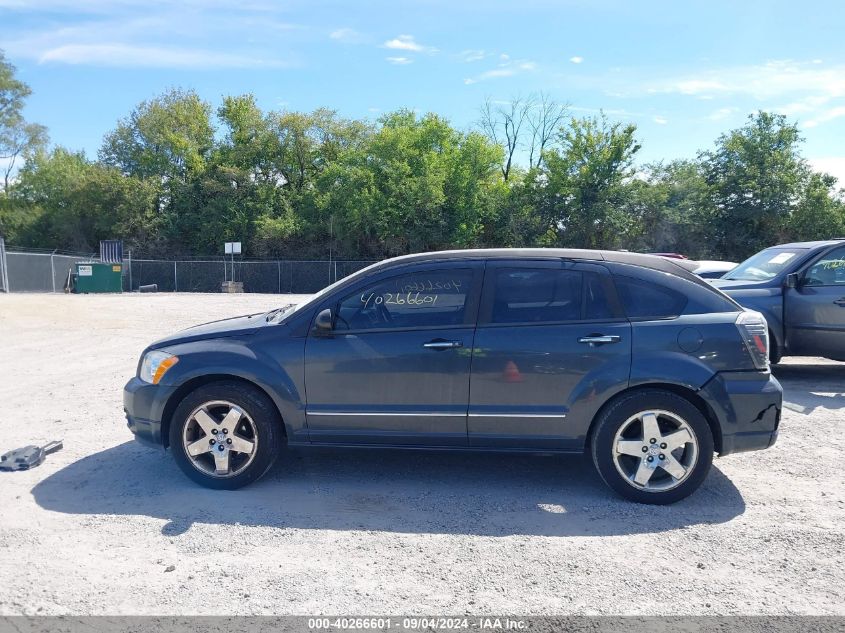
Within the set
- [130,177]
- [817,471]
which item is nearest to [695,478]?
[817,471]

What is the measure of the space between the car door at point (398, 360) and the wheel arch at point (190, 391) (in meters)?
0.29

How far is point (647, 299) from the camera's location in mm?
4668

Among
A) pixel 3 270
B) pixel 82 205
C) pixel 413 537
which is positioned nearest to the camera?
pixel 413 537

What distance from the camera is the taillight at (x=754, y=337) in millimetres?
4523

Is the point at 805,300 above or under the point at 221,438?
above

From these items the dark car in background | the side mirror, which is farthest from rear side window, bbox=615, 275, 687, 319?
the dark car in background

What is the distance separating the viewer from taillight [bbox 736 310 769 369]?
4523mm

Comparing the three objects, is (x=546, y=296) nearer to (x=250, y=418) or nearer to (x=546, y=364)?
(x=546, y=364)

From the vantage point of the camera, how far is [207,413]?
477 cm

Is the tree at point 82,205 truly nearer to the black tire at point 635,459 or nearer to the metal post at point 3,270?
the metal post at point 3,270

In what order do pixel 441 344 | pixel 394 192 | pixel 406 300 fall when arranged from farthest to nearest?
pixel 394 192, pixel 406 300, pixel 441 344

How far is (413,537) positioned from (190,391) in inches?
82.6

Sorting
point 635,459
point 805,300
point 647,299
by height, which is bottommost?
point 635,459

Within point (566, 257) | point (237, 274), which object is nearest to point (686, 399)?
point (566, 257)
